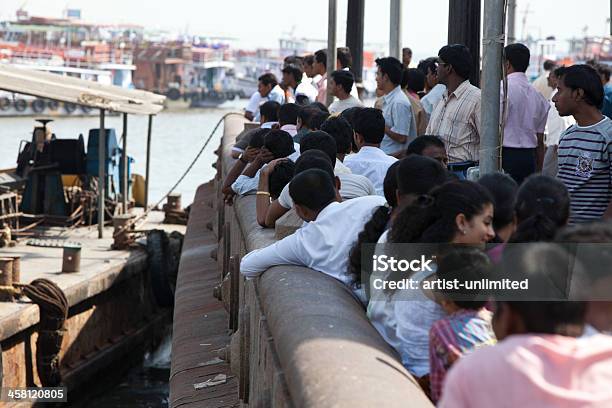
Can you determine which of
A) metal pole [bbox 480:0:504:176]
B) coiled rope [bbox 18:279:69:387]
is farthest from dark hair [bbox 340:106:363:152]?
coiled rope [bbox 18:279:69:387]

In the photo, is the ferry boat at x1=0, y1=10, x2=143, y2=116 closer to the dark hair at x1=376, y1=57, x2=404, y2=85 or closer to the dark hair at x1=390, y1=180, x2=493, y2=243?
the dark hair at x1=376, y1=57, x2=404, y2=85

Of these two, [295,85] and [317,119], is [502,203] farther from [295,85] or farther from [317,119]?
[295,85]

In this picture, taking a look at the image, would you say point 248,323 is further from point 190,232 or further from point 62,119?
point 62,119

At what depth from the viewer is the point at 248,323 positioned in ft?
23.5

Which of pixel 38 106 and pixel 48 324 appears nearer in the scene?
pixel 48 324

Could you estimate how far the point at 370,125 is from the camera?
25.2 feet

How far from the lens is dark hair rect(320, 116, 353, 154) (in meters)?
7.98

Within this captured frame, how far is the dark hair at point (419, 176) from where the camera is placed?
5383 millimetres

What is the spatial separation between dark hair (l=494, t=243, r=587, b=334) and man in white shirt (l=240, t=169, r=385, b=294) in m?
1.86

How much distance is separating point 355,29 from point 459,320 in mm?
13372

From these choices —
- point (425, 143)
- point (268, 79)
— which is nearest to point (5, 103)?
point (268, 79)

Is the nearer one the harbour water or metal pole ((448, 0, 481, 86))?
metal pole ((448, 0, 481, 86))

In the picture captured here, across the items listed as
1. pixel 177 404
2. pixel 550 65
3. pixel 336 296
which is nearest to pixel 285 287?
pixel 336 296

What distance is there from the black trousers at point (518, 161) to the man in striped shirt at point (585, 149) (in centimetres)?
208
